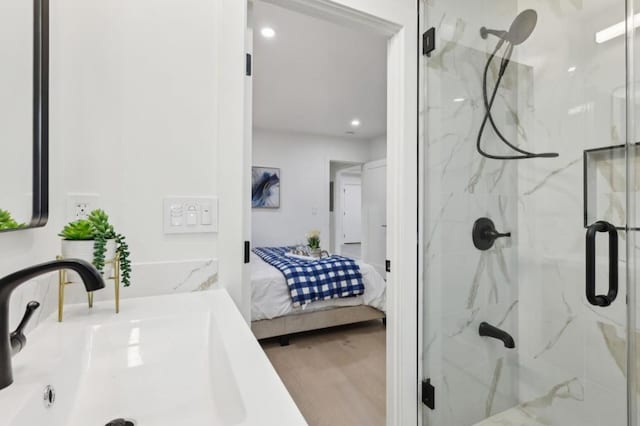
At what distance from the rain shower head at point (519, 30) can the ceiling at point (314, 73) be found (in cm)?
62

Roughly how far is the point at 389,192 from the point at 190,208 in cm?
93

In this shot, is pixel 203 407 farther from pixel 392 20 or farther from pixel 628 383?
pixel 392 20

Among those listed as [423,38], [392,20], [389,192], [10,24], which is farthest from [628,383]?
[10,24]

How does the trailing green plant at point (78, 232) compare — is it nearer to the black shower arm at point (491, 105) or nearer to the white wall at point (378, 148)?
the black shower arm at point (491, 105)

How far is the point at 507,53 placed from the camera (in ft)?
5.03

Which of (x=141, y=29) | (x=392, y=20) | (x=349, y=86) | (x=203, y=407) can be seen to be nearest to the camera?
(x=203, y=407)

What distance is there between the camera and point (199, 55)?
3.75 feet

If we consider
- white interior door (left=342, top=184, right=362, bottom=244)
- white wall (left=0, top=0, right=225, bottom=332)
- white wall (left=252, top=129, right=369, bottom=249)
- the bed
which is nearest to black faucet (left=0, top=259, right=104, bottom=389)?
white wall (left=0, top=0, right=225, bottom=332)

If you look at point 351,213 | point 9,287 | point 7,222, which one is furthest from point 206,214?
point 351,213

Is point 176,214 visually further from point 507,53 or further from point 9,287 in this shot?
point 507,53

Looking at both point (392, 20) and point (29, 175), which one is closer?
point (29, 175)

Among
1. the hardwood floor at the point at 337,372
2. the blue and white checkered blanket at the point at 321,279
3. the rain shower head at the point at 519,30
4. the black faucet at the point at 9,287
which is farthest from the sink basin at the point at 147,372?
the blue and white checkered blanket at the point at 321,279

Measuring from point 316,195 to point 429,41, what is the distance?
13.2ft

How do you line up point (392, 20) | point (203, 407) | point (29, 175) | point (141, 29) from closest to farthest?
point (203, 407) → point (29, 175) → point (141, 29) → point (392, 20)
